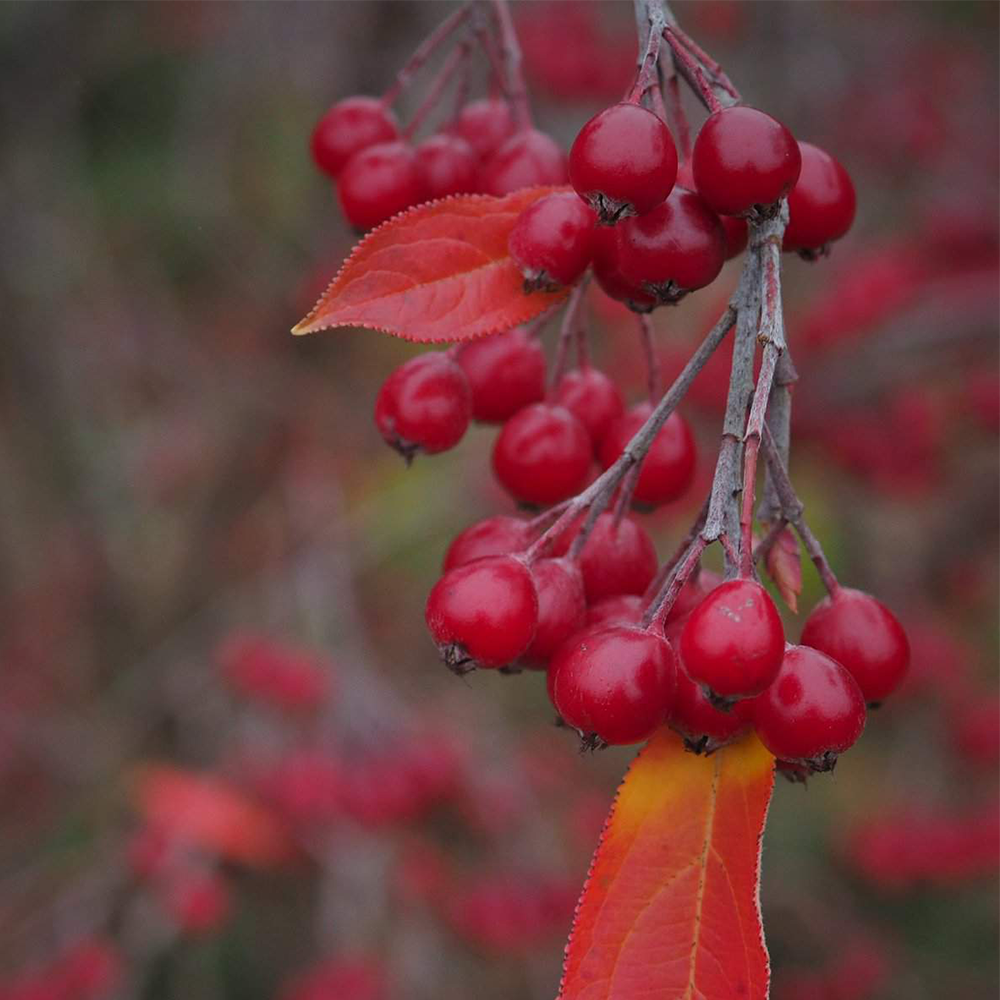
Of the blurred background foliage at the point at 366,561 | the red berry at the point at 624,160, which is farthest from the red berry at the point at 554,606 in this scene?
the blurred background foliage at the point at 366,561

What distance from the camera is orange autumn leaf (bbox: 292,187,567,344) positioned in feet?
4.06

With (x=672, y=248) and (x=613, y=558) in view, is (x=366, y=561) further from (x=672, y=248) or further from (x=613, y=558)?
(x=672, y=248)

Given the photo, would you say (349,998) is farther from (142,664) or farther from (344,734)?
(142,664)

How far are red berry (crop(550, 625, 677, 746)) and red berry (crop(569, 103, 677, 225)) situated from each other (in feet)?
1.34

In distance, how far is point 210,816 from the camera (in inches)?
170

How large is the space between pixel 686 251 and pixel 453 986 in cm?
457

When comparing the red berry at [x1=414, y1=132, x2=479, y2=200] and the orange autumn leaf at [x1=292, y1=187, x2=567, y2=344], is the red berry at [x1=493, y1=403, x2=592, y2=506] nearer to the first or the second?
the orange autumn leaf at [x1=292, y1=187, x2=567, y2=344]

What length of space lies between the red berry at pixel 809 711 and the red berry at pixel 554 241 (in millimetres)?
453

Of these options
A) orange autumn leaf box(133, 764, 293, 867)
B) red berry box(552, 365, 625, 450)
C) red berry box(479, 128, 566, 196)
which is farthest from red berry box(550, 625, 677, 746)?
orange autumn leaf box(133, 764, 293, 867)

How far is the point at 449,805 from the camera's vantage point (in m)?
5.02

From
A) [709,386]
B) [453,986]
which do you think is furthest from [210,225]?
[453,986]

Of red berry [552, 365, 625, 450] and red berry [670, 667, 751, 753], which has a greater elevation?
red berry [552, 365, 625, 450]

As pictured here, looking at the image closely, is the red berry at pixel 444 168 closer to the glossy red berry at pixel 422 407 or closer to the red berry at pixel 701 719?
the glossy red berry at pixel 422 407

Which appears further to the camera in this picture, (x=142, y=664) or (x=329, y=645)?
(x=142, y=664)
